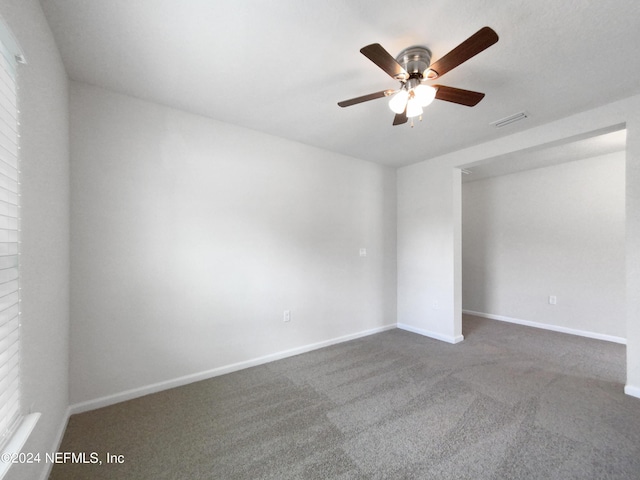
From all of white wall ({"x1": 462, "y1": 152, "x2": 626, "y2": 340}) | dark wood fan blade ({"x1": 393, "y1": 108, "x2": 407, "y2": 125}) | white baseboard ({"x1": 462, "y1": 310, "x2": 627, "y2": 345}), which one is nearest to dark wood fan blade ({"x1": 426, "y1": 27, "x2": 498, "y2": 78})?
dark wood fan blade ({"x1": 393, "y1": 108, "x2": 407, "y2": 125})

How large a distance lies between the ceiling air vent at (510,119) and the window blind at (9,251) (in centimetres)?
346

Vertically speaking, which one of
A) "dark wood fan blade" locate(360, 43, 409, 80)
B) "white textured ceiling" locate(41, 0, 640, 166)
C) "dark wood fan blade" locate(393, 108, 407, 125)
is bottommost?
"dark wood fan blade" locate(393, 108, 407, 125)

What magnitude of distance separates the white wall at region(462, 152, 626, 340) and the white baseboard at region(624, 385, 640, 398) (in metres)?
1.89

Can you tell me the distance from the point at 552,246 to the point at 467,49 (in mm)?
4153

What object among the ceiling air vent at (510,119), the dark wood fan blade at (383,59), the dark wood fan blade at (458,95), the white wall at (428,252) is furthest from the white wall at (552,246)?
the dark wood fan blade at (383,59)

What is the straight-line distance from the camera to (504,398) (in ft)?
7.11

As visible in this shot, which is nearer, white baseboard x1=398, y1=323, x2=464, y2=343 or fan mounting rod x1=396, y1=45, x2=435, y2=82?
fan mounting rod x1=396, y1=45, x2=435, y2=82

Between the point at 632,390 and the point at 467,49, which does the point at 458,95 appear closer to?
the point at 467,49

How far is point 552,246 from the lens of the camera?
4.09 m

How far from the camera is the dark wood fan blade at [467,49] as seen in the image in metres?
1.22

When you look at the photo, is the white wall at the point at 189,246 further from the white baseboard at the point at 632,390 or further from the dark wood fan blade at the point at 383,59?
the white baseboard at the point at 632,390

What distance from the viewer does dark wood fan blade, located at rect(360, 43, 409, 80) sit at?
133 cm

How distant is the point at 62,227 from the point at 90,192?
39cm

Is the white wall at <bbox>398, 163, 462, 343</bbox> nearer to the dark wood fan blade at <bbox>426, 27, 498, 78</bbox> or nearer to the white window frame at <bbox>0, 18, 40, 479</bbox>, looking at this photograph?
the dark wood fan blade at <bbox>426, 27, 498, 78</bbox>
